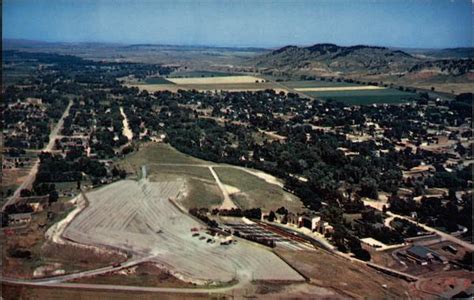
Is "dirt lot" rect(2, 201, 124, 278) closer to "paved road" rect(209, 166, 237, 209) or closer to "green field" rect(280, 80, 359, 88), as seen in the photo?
"paved road" rect(209, 166, 237, 209)

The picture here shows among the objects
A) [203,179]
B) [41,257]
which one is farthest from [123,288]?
[203,179]

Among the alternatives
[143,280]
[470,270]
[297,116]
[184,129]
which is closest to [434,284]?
[470,270]

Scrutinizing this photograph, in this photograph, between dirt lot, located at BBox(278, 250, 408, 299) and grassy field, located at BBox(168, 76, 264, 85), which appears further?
grassy field, located at BBox(168, 76, 264, 85)

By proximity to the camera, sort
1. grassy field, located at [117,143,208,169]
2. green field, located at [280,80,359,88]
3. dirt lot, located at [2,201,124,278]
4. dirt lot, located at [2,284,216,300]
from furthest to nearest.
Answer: green field, located at [280,80,359,88] < grassy field, located at [117,143,208,169] < dirt lot, located at [2,201,124,278] < dirt lot, located at [2,284,216,300]

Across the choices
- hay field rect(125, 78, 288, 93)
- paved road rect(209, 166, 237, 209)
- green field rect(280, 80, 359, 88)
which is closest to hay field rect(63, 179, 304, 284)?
paved road rect(209, 166, 237, 209)

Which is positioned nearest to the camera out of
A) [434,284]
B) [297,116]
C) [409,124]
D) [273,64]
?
[434,284]

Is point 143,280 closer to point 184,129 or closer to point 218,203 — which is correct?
point 218,203
